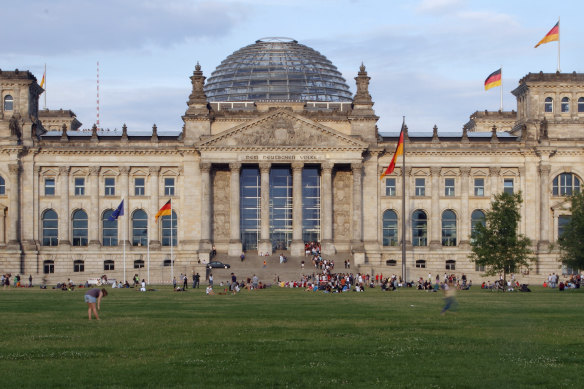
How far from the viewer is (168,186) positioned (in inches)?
4840

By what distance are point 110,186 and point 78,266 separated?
392 inches

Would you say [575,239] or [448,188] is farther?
[448,188]

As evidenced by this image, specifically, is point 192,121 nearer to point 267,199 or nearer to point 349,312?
point 267,199

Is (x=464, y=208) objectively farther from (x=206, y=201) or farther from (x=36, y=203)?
(x=36, y=203)

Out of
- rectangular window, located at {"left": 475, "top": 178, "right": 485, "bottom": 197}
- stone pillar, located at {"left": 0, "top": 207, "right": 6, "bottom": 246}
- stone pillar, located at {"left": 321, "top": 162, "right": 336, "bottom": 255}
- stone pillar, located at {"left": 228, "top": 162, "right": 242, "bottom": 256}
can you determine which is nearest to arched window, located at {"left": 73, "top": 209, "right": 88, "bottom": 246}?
stone pillar, located at {"left": 0, "top": 207, "right": 6, "bottom": 246}

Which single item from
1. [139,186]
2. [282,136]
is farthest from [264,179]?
[139,186]

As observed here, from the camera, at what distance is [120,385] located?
91.4 feet

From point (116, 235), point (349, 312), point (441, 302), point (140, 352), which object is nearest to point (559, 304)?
point (441, 302)

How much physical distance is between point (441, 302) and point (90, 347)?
3058 centimetres

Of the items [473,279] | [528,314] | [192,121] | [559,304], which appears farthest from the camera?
[192,121]

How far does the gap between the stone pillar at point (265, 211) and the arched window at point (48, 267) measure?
2395 cm

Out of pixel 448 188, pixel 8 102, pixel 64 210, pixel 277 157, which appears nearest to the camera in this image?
pixel 277 157

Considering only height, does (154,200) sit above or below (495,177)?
below

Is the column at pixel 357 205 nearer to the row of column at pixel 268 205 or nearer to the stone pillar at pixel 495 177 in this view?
the row of column at pixel 268 205
